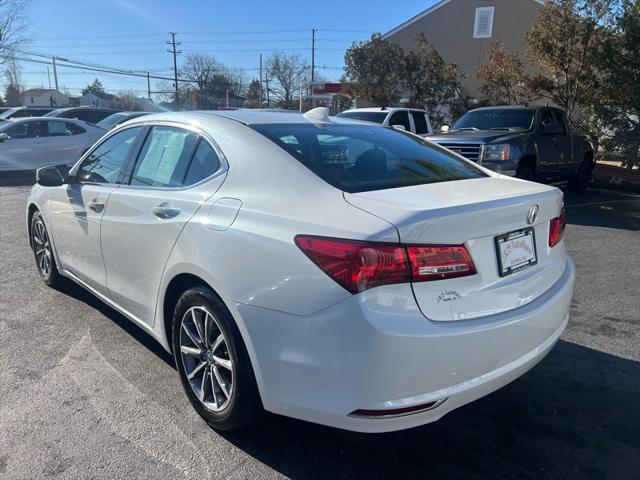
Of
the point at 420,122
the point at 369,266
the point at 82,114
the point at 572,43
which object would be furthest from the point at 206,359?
the point at 82,114

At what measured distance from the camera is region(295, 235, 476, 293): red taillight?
80.1 inches

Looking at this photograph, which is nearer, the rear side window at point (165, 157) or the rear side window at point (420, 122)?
the rear side window at point (165, 157)

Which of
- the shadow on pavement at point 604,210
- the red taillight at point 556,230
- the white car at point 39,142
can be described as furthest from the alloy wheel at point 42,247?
the white car at point 39,142

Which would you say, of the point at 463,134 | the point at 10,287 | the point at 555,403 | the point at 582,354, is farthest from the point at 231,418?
the point at 463,134

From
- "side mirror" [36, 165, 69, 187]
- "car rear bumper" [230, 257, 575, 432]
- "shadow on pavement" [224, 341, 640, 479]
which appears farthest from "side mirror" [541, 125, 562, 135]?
"side mirror" [36, 165, 69, 187]

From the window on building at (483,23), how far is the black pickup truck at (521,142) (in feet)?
53.9

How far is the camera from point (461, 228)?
2.16 metres

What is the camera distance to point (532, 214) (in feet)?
8.24

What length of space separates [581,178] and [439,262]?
11.8 meters

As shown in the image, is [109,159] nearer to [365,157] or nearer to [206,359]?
[206,359]

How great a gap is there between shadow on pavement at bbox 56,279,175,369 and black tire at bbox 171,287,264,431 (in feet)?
2.20

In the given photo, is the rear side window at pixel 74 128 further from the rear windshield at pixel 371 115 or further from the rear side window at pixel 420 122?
the rear side window at pixel 420 122

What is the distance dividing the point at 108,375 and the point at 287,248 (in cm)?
189

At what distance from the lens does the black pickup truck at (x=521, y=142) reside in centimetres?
855
